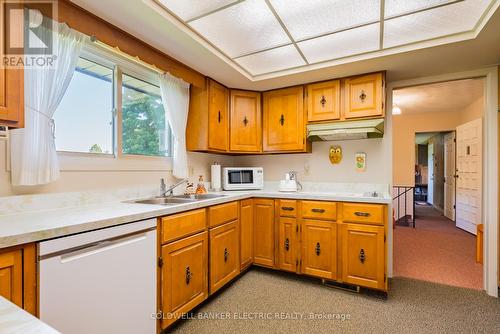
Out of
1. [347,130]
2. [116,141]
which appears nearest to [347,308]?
[347,130]

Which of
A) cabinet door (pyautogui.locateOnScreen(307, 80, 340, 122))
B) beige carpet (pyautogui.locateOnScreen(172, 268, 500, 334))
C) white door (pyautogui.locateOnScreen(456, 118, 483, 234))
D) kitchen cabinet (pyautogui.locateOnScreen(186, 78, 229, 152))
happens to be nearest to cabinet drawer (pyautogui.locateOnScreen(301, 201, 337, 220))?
beige carpet (pyautogui.locateOnScreen(172, 268, 500, 334))

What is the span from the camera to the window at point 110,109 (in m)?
1.87

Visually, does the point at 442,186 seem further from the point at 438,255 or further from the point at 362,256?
the point at 362,256

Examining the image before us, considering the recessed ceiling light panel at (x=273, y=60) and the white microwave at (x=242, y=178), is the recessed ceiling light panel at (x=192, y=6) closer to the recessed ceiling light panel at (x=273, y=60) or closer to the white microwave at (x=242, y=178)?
the recessed ceiling light panel at (x=273, y=60)

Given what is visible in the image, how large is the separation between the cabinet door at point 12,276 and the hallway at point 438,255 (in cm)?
322

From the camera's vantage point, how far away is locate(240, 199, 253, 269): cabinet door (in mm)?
2664

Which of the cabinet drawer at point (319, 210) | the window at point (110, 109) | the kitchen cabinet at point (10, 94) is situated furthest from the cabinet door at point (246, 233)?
the kitchen cabinet at point (10, 94)

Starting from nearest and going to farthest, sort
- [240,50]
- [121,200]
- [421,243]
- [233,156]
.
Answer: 1. [121,200]
2. [240,50]
3. [233,156]
4. [421,243]

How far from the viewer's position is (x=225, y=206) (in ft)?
7.86

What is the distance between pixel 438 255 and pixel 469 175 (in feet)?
7.24

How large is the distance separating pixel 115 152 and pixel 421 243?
4.52 meters

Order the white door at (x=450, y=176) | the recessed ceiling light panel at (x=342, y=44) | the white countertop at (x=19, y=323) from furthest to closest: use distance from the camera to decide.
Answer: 1. the white door at (x=450, y=176)
2. the recessed ceiling light panel at (x=342, y=44)
3. the white countertop at (x=19, y=323)

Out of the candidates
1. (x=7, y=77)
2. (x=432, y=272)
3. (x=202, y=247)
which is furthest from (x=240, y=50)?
(x=432, y=272)

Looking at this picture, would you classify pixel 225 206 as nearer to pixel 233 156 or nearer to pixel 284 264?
pixel 284 264
